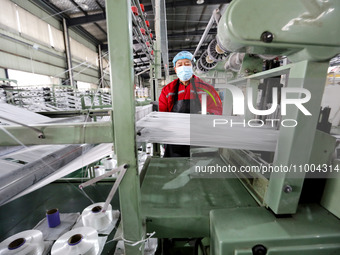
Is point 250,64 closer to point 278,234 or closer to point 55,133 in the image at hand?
point 278,234

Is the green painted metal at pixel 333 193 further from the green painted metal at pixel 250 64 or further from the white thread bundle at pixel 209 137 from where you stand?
the green painted metal at pixel 250 64

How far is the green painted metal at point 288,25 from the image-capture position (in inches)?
19.6

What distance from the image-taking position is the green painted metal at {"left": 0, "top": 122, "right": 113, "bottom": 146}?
19.3 inches

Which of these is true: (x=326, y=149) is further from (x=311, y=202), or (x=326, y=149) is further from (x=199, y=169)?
(x=199, y=169)

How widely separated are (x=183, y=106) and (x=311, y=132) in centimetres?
123

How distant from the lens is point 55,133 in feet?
1.63

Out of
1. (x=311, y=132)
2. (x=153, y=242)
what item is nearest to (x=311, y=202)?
(x=311, y=132)

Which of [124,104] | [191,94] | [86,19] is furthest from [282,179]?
[86,19]

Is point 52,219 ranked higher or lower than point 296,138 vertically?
lower

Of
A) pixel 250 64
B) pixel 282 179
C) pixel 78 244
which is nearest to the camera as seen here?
pixel 282 179

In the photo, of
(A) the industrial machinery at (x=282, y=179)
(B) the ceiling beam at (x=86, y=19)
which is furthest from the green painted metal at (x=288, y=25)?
(B) the ceiling beam at (x=86, y=19)

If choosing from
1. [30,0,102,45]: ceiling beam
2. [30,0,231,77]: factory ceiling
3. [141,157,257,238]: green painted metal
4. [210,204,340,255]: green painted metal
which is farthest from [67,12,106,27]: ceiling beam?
[210,204,340,255]: green painted metal

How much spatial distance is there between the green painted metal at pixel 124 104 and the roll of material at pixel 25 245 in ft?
1.57

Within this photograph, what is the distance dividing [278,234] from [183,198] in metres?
0.39
